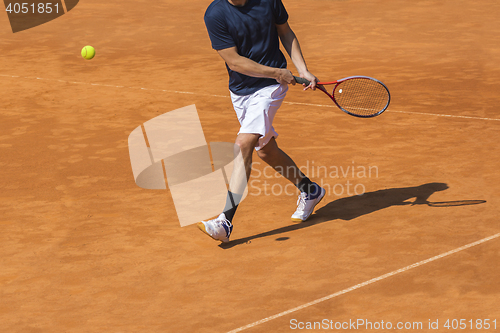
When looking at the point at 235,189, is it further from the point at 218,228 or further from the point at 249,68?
the point at 249,68

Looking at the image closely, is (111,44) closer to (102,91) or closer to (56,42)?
(56,42)

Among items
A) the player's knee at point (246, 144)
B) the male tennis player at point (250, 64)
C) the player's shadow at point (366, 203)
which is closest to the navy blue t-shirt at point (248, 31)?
the male tennis player at point (250, 64)

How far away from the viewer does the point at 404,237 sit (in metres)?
4.40

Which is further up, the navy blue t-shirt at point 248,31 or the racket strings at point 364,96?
the navy blue t-shirt at point 248,31

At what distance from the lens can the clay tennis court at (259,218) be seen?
3.58 meters

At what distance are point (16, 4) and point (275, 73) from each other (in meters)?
18.5

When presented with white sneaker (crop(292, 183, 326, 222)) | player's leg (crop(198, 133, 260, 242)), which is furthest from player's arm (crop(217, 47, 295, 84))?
white sneaker (crop(292, 183, 326, 222))

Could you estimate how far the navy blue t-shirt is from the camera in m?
4.30

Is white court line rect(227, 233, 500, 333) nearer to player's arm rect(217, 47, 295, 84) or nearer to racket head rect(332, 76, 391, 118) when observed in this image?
player's arm rect(217, 47, 295, 84)

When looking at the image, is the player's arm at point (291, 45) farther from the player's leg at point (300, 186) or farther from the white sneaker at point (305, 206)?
the white sneaker at point (305, 206)

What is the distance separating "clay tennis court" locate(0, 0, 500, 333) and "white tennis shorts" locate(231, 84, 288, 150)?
2.67ft

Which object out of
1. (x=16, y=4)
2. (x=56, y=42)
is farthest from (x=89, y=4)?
(x=56, y=42)

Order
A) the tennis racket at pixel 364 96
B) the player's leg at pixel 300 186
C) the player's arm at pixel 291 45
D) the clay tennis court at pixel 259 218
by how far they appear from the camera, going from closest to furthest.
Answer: the clay tennis court at pixel 259 218, the player's arm at pixel 291 45, the player's leg at pixel 300 186, the tennis racket at pixel 364 96

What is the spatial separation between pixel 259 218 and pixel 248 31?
1511 mm
